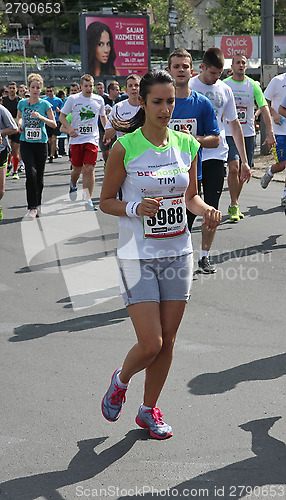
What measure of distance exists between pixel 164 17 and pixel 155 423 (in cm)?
8335

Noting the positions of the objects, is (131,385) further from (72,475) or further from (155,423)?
(72,475)

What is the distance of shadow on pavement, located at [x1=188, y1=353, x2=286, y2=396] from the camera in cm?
477

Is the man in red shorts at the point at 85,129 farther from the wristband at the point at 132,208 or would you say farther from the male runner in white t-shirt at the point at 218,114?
the wristband at the point at 132,208

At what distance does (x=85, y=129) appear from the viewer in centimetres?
1223

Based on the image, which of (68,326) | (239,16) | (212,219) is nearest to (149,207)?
(212,219)

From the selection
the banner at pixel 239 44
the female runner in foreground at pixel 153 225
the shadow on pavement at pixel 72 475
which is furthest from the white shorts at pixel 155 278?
the banner at pixel 239 44

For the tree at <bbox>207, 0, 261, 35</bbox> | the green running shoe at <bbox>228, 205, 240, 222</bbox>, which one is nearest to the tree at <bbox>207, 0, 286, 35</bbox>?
the tree at <bbox>207, 0, 261, 35</bbox>

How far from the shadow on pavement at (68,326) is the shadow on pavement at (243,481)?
8.34ft

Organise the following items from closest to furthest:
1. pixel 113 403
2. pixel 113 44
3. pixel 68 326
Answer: pixel 113 403, pixel 68 326, pixel 113 44

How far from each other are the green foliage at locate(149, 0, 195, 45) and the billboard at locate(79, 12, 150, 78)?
136ft

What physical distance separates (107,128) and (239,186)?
2174 millimetres

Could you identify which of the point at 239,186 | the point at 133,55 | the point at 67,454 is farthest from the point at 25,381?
the point at 133,55

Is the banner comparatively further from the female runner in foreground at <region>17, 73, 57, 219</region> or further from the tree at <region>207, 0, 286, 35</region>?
the female runner in foreground at <region>17, 73, 57, 219</region>

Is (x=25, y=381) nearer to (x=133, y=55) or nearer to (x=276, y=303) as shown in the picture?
(x=276, y=303)
